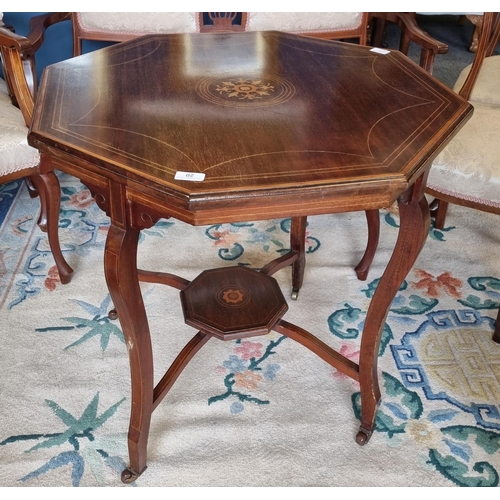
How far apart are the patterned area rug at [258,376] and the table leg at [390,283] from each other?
0.25ft

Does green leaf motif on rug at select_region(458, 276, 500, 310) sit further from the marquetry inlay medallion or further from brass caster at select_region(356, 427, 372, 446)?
the marquetry inlay medallion

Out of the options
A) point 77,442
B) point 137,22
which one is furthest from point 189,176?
point 137,22

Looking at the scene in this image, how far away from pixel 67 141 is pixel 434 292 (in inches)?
39.6

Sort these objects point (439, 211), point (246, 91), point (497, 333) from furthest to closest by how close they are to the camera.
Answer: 1. point (439, 211)
2. point (497, 333)
3. point (246, 91)

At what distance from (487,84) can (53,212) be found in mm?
1106

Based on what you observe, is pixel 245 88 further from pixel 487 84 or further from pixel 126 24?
pixel 126 24

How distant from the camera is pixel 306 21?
1.87 metres

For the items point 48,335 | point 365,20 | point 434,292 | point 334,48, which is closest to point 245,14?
point 365,20

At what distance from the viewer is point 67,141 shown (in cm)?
86

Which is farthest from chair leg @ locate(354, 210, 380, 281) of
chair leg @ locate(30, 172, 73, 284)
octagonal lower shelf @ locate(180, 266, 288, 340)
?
chair leg @ locate(30, 172, 73, 284)

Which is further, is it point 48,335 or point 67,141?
point 48,335

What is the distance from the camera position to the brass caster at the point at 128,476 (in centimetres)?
107

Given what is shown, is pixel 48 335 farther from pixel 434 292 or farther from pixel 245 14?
pixel 245 14

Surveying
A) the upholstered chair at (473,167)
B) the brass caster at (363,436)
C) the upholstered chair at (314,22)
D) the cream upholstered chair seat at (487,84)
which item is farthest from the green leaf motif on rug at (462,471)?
the upholstered chair at (314,22)
